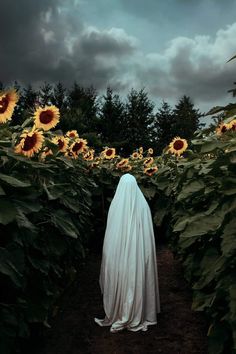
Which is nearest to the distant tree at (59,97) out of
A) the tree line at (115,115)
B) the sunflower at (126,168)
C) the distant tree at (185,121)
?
the tree line at (115,115)

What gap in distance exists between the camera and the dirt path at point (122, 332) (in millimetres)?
4285

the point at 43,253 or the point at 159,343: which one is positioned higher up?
the point at 43,253

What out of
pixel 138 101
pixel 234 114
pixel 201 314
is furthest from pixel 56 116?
pixel 138 101

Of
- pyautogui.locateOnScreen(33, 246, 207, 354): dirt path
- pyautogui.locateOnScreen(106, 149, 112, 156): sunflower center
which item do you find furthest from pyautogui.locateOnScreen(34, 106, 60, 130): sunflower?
pyautogui.locateOnScreen(106, 149, 112, 156): sunflower center

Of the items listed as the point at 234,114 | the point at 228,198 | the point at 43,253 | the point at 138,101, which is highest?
the point at 138,101

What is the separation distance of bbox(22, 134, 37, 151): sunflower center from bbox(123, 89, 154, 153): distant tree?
1193 inches

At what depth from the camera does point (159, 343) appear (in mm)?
4441

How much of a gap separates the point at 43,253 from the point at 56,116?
1207mm

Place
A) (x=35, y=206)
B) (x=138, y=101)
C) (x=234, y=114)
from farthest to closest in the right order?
(x=138, y=101), (x=35, y=206), (x=234, y=114)

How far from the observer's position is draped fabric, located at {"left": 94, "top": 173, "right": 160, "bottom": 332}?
4859mm

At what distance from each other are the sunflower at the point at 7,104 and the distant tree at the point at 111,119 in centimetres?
2858

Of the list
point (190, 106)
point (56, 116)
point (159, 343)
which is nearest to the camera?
point (56, 116)

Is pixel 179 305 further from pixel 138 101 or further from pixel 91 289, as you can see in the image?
pixel 138 101

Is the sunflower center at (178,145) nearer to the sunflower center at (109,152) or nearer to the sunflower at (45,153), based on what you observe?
the sunflower center at (109,152)
